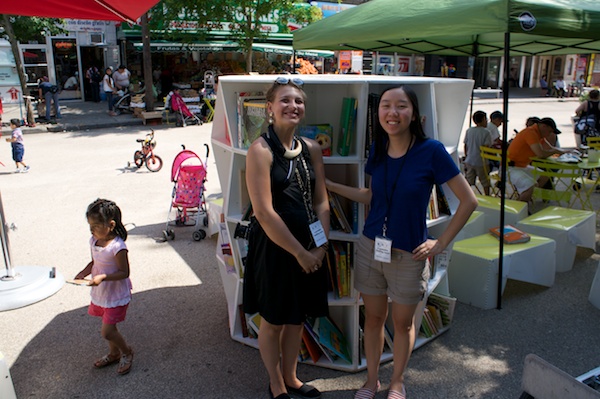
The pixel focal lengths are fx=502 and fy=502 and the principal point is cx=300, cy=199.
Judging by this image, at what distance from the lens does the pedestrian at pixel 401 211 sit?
9.07ft

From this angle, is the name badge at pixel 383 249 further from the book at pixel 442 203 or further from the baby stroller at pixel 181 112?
the baby stroller at pixel 181 112

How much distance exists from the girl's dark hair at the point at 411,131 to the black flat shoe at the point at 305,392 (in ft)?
4.90

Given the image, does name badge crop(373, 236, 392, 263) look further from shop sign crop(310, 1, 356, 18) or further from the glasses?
shop sign crop(310, 1, 356, 18)

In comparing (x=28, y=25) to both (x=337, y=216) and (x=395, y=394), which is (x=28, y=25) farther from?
(x=395, y=394)

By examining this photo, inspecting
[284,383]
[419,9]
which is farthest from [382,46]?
[284,383]

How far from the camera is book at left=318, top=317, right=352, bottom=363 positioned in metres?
3.52

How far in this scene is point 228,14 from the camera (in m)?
17.0

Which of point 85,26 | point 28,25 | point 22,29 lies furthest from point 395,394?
point 85,26

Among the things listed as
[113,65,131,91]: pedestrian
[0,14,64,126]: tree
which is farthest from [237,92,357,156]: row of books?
[113,65,131,91]: pedestrian

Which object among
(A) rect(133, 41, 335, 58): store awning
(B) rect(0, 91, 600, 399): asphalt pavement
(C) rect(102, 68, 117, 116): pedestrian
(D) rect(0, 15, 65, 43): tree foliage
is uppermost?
(D) rect(0, 15, 65, 43): tree foliage

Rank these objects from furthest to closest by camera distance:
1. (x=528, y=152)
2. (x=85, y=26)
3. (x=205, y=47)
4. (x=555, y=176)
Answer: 1. (x=85, y=26)
2. (x=205, y=47)
3. (x=528, y=152)
4. (x=555, y=176)

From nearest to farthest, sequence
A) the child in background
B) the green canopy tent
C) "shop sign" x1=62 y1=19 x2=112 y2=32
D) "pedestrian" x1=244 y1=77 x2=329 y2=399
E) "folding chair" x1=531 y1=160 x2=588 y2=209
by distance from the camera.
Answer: "pedestrian" x1=244 y1=77 x2=329 y2=399, the green canopy tent, "folding chair" x1=531 y1=160 x2=588 y2=209, the child in background, "shop sign" x1=62 y1=19 x2=112 y2=32

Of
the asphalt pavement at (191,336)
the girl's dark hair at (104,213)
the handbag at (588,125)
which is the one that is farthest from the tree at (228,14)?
the girl's dark hair at (104,213)

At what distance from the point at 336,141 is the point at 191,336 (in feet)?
6.29
